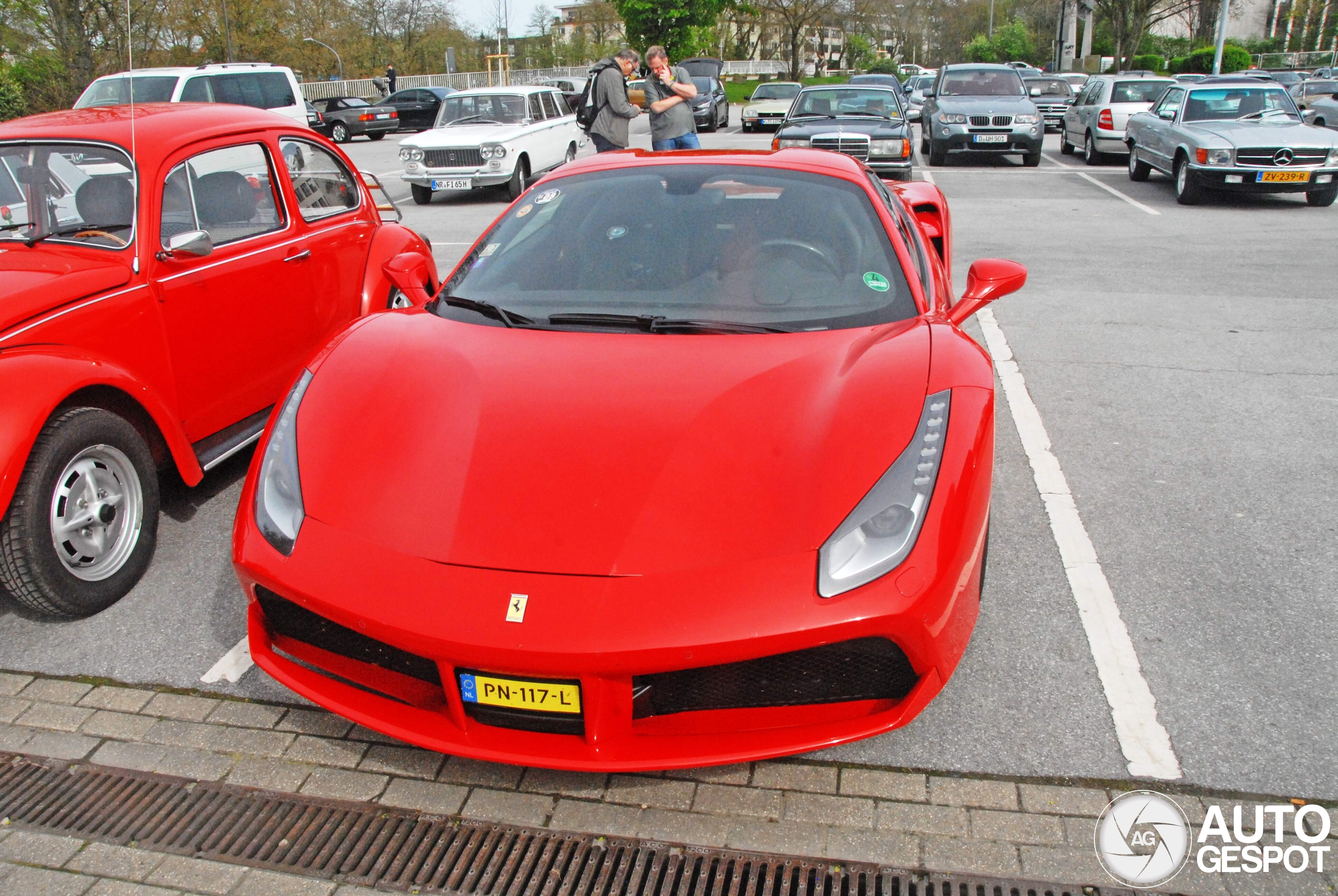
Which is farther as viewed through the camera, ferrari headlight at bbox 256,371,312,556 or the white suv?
the white suv

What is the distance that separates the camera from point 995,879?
228 cm

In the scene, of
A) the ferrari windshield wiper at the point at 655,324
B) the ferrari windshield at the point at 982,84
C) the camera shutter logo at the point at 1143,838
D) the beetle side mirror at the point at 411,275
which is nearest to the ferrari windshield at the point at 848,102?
the ferrari windshield at the point at 982,84

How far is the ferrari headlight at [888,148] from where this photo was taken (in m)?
14.4

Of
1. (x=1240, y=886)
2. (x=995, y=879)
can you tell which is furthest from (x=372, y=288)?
(x=1240, y=886)

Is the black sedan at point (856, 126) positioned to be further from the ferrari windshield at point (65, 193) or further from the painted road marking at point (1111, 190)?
the ferrari windshield at point (65, 193)

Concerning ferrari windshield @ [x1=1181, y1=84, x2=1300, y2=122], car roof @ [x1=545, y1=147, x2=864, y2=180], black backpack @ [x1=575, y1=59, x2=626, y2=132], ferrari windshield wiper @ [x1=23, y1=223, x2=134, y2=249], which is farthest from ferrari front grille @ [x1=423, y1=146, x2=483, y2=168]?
ferrari windshield wiper @ [x1=23, y1=223, x2=134, y2=249]

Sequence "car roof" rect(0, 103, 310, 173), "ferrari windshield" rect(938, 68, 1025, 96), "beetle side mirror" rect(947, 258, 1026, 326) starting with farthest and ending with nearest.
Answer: "ferrari windshield" rect(938, 68, 1025, 96) < "car roof" rect(0, 103, 310, 173) < "beetle side mirror" rect(947, 258, 1026, 326)

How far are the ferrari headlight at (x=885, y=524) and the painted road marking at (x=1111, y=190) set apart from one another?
1135cm

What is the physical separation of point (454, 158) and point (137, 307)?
11.0 m

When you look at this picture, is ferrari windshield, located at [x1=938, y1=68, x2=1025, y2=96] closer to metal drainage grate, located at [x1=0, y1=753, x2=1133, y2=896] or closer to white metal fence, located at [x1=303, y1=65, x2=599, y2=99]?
metal drainage grate, located at [x1=0, y1=753, x2=1133, y2=896]

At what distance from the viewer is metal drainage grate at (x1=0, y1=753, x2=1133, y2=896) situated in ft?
7.52

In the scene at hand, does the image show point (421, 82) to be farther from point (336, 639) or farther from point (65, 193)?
point (336, 639)

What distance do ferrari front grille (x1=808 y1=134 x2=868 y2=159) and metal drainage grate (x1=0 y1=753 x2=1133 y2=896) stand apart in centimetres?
1265

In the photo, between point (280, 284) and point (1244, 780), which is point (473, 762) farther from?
point (280, 284)
